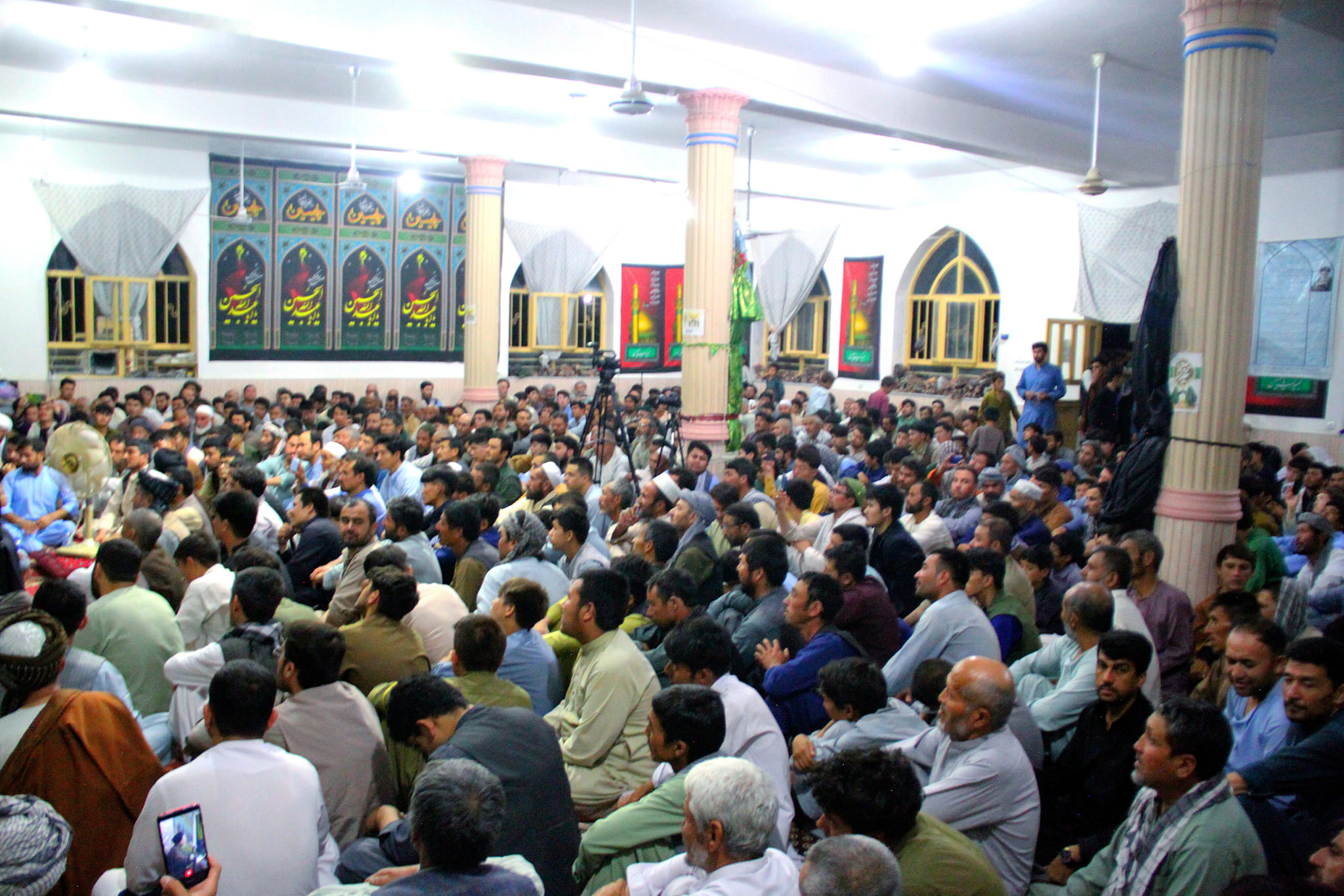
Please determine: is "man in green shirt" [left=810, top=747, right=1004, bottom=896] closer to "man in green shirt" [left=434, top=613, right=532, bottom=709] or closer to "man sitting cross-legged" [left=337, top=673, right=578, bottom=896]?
"man sitting cross-legged" [left=337, top=673, right=578, bottom=896]

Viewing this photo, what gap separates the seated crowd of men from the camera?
188cm

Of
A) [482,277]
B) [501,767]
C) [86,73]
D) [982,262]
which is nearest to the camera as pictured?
[501,767]

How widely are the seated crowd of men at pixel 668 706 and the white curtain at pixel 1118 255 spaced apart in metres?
5.78

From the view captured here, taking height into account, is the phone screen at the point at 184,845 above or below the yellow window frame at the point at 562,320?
below

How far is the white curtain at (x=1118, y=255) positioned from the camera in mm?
10008

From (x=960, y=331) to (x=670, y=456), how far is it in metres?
6.49

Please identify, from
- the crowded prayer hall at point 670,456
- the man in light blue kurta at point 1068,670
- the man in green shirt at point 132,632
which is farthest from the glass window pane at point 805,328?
the man in green shirt at point 132,632

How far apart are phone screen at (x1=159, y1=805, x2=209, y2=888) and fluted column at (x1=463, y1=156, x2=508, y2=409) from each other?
8.32m

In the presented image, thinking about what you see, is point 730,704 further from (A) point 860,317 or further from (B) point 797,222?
(B) point 797,222

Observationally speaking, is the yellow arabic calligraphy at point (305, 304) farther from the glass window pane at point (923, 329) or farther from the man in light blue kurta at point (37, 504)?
the glass window pane at point (923, 329)

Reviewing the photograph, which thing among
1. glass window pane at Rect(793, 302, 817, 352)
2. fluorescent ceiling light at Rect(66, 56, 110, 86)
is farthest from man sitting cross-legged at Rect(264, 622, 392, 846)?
glass window pane at Rect(793, 302, 817, 352)

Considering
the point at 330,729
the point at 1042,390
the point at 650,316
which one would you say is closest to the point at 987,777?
the point at 330,729

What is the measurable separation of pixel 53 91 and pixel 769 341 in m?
9.03

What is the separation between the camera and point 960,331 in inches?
466
